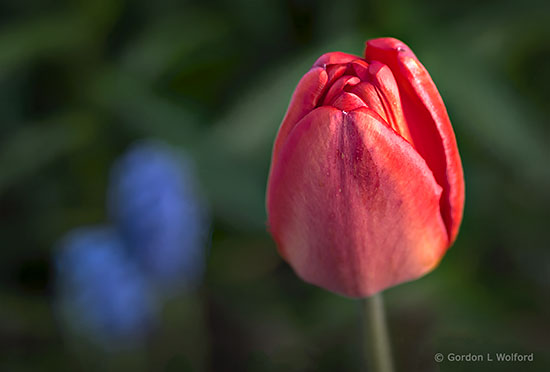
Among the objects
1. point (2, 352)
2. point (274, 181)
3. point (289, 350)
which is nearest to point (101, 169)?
point (2, 352)

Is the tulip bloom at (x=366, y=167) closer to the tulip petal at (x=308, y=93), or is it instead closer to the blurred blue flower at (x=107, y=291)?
the tulip petal at (x=308, y=93)

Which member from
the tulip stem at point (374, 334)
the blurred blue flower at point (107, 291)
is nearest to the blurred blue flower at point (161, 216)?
the blurred blue flower at point (107, 291)

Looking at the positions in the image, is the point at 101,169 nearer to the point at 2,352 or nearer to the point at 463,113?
the point at 2,352

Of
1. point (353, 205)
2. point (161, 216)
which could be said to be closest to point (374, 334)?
point (353, 205)

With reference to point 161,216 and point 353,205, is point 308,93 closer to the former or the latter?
point 353,205

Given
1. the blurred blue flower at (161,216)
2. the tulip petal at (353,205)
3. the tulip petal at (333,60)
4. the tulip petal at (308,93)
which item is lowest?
the blurred blue flower at (161,216)

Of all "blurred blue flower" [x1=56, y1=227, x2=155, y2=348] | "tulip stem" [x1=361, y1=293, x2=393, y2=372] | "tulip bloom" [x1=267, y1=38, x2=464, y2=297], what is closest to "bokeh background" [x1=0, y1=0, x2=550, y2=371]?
"blurred blue flower" [x1=56, y1=227, x2=155, y2=348]
